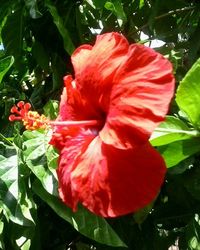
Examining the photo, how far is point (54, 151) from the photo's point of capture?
0.98m

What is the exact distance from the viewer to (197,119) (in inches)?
29.6

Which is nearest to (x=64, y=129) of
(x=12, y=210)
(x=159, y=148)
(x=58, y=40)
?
(x=159, y=148)

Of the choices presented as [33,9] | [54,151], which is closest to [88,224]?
[54,151]

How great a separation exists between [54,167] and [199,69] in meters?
0.35

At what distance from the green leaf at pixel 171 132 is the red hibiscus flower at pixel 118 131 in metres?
0.08

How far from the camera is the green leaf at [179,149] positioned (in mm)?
791

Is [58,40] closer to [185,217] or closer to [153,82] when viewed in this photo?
[185,217]

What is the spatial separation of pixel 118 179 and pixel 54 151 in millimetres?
324

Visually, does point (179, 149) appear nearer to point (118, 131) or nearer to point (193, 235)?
point (118, 131)

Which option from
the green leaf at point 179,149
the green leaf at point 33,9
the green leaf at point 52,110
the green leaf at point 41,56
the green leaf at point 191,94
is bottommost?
the green leaf at point 41,56

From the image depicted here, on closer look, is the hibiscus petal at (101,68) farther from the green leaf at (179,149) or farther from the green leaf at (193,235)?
the green leaf at (193,235)

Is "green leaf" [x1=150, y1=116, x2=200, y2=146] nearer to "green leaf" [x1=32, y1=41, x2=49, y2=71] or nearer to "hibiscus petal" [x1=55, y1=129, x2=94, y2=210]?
"hibiscus petal" [x1=55, y1=129, x2=94, y2=210]

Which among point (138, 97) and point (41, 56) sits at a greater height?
point (138, 97)

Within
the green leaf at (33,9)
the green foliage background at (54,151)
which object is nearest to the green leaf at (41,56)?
the green foliage background at (54,151)
